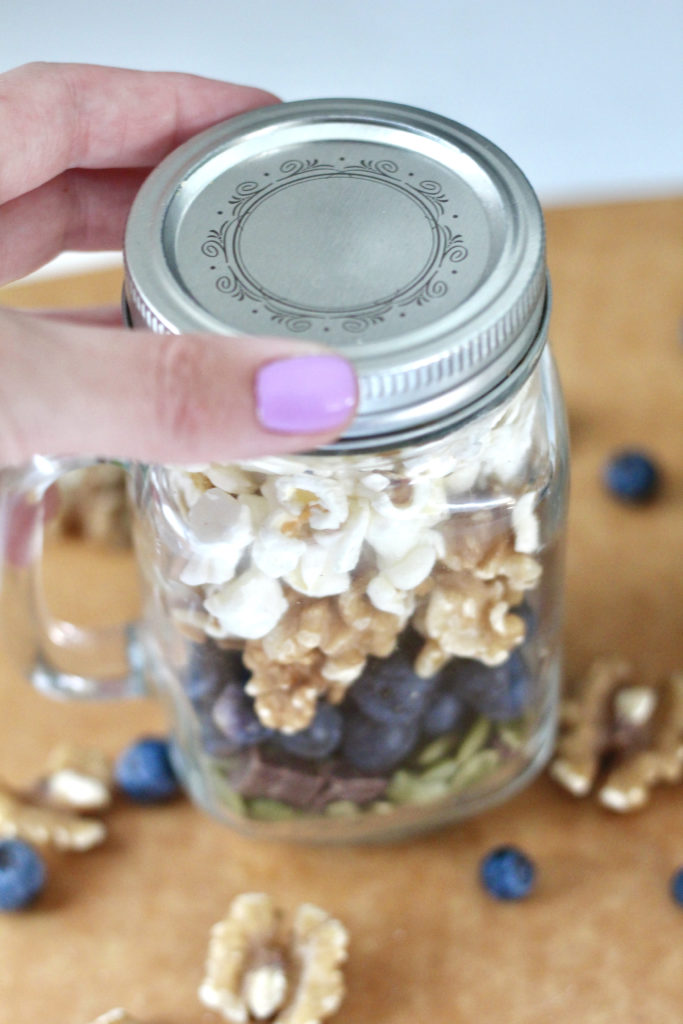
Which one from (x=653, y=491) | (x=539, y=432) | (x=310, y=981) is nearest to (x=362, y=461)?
(x=539, y=432)

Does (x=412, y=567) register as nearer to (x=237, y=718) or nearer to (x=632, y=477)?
(x=237, y=718)

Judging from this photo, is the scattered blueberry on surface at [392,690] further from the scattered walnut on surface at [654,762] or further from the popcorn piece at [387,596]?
the scattered walnut on surface at [654,762]

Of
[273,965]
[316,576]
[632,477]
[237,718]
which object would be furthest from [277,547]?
[632,477]

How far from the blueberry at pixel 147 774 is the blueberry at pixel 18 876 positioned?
0.08 m

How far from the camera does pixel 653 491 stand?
0.95m

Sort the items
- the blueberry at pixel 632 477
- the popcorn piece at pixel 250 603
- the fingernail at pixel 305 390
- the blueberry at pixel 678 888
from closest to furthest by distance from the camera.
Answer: the fingernail at pixel 305 390, the popcorn piece at pixel 250 603, the blueberry at pixel 678 888, the blueberry at pixel 632 477

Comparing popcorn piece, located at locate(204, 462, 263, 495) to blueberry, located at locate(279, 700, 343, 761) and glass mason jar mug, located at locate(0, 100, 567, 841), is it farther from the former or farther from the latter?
blueberry, located at locate(279, 700, 343, 761)

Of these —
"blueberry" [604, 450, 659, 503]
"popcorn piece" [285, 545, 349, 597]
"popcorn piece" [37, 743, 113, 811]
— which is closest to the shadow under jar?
"popcorn piece" [285, 545, 349, 597]

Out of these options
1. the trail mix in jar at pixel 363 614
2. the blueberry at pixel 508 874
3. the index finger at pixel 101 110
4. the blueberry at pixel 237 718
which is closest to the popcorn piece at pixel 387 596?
the trail mix in jar at pixel 363 614

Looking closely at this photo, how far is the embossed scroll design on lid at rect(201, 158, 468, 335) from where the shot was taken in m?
0.59

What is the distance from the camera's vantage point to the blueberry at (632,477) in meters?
0.94

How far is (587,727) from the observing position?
2.71 feet

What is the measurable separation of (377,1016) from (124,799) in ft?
0.75

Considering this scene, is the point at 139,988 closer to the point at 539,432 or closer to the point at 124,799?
the point at 124,799
